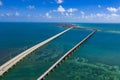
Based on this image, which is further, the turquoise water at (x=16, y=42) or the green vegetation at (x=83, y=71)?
the turquoise water at (x=16, y=42)

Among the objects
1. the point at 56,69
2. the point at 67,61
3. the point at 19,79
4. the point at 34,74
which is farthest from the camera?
the point at 67,61

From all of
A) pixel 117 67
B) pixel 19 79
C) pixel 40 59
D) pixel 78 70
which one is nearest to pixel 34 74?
pixel 19 79

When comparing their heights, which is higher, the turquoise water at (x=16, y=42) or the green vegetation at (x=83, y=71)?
the green vegetation at (x=83, y=71)

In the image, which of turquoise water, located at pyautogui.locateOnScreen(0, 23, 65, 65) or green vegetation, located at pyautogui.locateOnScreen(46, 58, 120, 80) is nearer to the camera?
green vegetation, located at pyautogui.locateOnScreen(46, 58, 120, 80)

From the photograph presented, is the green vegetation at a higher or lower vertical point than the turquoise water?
higher

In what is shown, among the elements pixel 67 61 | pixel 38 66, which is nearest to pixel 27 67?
pixel 38 66

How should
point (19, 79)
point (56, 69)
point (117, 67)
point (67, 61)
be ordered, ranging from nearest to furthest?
point (19, 79)
point (56, 69)
point (117, 67)
point (67, 61)

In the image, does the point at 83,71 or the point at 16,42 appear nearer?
the point at 83,71

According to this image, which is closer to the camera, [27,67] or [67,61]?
[27,67]

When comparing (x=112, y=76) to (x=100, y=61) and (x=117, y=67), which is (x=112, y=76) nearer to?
(x=117, y=67)

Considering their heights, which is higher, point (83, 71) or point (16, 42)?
point (83, 71)
